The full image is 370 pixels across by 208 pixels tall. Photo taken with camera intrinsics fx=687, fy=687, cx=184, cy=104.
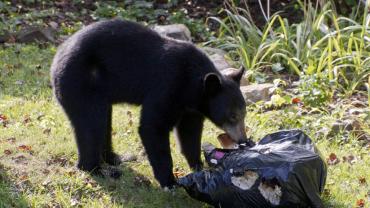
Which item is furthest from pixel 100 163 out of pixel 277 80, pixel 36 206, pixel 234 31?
pixel 234 31

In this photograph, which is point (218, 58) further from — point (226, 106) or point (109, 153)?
point (226, 106)

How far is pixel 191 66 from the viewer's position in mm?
5867

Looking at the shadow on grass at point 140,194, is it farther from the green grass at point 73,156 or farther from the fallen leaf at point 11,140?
the fallen leaf at point 11,140

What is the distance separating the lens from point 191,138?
623cm

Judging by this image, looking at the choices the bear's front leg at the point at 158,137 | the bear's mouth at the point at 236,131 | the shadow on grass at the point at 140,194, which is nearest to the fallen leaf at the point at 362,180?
the bear's mouth at the point at 236,131

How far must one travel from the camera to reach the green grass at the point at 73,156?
550cm

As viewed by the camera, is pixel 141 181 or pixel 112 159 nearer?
pixel 141 181

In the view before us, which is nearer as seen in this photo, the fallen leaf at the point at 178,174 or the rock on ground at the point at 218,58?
the fallen leaf at the point at 178,174

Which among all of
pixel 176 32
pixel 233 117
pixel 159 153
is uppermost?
pixel 233 117

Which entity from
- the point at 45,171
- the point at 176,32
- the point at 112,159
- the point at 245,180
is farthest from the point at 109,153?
the point at 176,32

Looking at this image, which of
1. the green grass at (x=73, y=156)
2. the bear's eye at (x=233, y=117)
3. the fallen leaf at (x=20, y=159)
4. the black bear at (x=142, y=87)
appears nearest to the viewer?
the green grass at (x=73, y=156)

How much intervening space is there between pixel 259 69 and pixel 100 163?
3.71 metres

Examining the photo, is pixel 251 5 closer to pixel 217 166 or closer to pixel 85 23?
pixel 85 23

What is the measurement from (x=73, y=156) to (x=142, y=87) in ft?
3.41
